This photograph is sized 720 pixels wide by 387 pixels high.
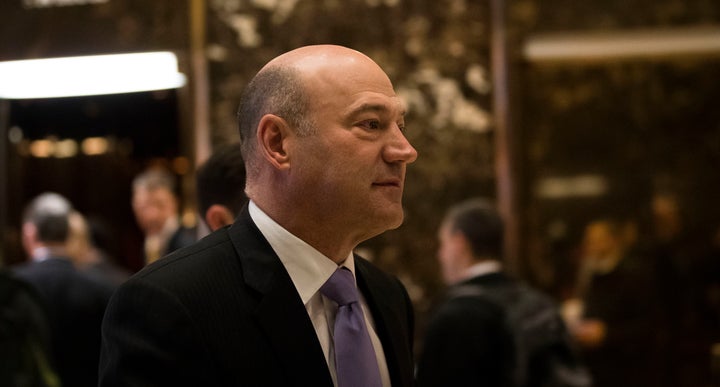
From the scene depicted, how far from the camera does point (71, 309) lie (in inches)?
250

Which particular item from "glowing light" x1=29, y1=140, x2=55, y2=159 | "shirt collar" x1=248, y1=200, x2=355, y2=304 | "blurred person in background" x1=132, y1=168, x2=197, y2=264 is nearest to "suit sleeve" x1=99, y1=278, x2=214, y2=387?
"shirt collar" x1=248, y1=200, x2=355, y2=304

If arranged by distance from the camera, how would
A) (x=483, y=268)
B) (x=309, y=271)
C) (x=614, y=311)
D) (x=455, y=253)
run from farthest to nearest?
(x=614, y=311), (x=455, y=253), (x=483, y=268), (x=309, y=271)

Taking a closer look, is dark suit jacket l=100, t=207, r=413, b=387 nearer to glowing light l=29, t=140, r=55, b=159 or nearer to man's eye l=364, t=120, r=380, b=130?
man's eye l=364, t=120, r=380, b=130

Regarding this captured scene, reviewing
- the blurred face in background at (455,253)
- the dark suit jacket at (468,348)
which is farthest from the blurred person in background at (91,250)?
the dark suit jacket at (468,348)

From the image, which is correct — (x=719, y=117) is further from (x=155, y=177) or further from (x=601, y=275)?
(x=155, y=177)

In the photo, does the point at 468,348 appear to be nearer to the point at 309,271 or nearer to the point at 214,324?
the point at 309,271

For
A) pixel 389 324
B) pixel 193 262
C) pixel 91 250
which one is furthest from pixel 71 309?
pixel 193 262

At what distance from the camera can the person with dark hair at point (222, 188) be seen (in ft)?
9.86

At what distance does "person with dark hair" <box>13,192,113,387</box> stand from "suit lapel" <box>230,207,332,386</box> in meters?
4.48

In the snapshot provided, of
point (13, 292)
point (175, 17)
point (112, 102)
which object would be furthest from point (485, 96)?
point (13, 292)

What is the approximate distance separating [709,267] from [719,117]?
87 cm

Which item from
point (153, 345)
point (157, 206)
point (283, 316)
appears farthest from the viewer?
point (157, 206)

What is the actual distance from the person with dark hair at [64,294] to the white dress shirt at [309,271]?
4.42m

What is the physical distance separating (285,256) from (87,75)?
4.79 m
